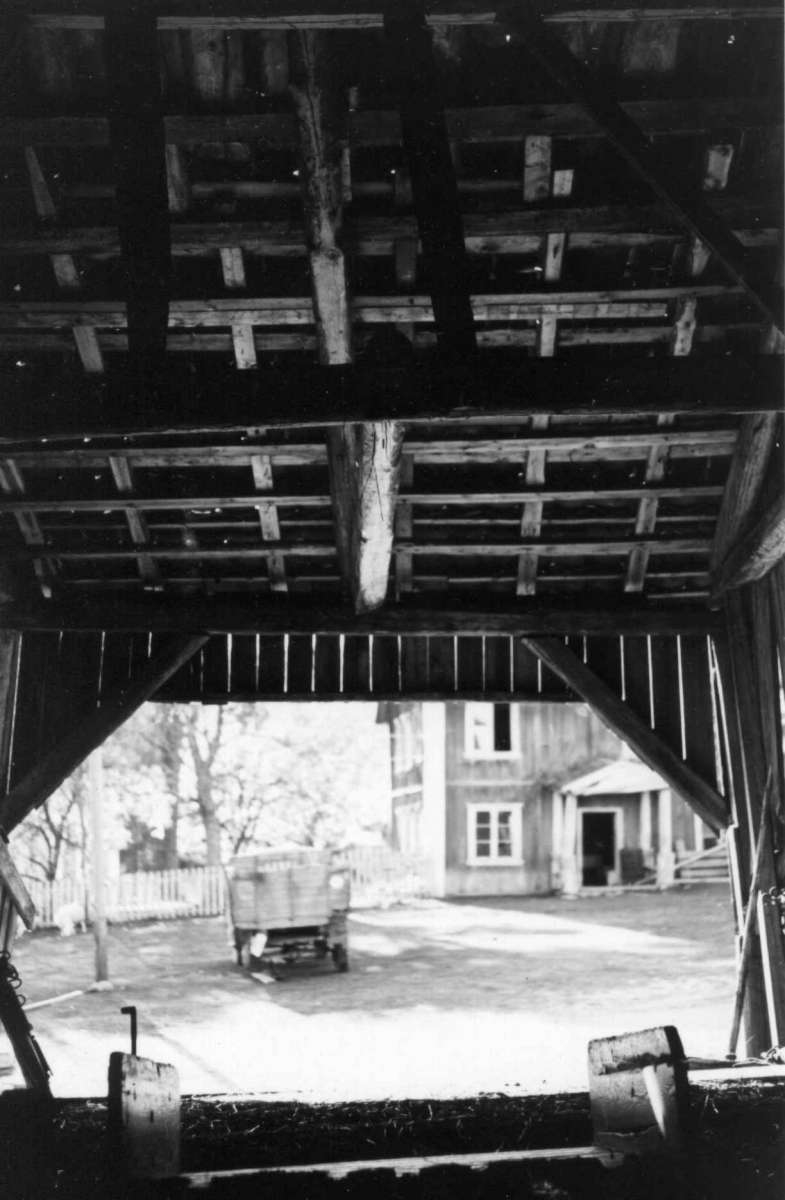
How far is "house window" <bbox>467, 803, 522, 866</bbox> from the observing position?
25.7 m

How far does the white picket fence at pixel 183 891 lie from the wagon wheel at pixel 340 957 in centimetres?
494

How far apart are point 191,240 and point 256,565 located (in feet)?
11.2

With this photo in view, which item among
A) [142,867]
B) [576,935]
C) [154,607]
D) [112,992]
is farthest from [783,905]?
[142,867]

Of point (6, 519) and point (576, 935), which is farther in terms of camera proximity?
point (576, 935)

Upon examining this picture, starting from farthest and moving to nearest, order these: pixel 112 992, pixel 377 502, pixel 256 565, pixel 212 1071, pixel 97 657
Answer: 1. pixel 112 992
2. pixel 212 1071
3. pixel 97 657
4. pixel 256 565
5. pixel 377 502

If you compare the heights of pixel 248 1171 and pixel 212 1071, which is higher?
pixel 248 1171

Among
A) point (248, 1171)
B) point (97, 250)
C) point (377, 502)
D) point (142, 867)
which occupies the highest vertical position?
point (97, 250)

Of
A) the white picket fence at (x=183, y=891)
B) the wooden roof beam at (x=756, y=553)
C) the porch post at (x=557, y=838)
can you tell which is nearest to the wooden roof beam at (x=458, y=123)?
the wooden roof beam at (x=756, y=553)

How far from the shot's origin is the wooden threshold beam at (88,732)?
779 cm

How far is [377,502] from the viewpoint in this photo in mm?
5832

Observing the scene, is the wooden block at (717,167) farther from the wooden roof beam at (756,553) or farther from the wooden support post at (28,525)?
the wooden support post at (28,525)

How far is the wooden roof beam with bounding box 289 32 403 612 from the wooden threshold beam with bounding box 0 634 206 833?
5.47 feet

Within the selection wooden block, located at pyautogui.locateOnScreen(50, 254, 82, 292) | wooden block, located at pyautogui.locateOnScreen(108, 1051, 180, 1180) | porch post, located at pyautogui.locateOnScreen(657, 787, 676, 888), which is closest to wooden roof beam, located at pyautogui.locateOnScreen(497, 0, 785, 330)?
wooden block, located at pyautogui.locateOnScreen(50, 254, 82, 292)

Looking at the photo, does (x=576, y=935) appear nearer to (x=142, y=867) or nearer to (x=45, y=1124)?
(x=45, y=1124)
